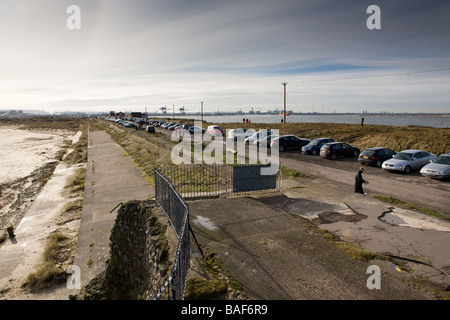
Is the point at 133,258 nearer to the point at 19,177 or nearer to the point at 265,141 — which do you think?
the point at 265,141

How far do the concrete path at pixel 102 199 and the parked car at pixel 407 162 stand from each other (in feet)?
54.4

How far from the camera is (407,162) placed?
19.2 m

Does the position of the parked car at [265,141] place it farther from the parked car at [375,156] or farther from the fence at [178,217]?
the fence at [178,217]

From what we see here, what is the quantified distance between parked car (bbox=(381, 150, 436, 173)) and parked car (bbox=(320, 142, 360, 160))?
519 centimetres

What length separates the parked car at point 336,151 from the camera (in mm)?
24872

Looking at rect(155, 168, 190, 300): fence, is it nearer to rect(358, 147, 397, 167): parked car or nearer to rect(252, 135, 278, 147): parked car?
rect(358, 147, 397, 167): parked car

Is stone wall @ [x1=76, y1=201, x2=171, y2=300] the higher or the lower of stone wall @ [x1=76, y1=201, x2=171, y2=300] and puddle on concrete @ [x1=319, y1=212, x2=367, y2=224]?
the lower

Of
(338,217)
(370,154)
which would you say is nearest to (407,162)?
(370,154)

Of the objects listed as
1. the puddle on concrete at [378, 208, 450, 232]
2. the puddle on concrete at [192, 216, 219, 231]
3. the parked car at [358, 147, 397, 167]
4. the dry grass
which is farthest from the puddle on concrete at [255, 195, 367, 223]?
the parked car at [358, 147, 397, 167]

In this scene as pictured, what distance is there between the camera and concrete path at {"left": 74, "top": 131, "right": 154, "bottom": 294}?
1264 cm
